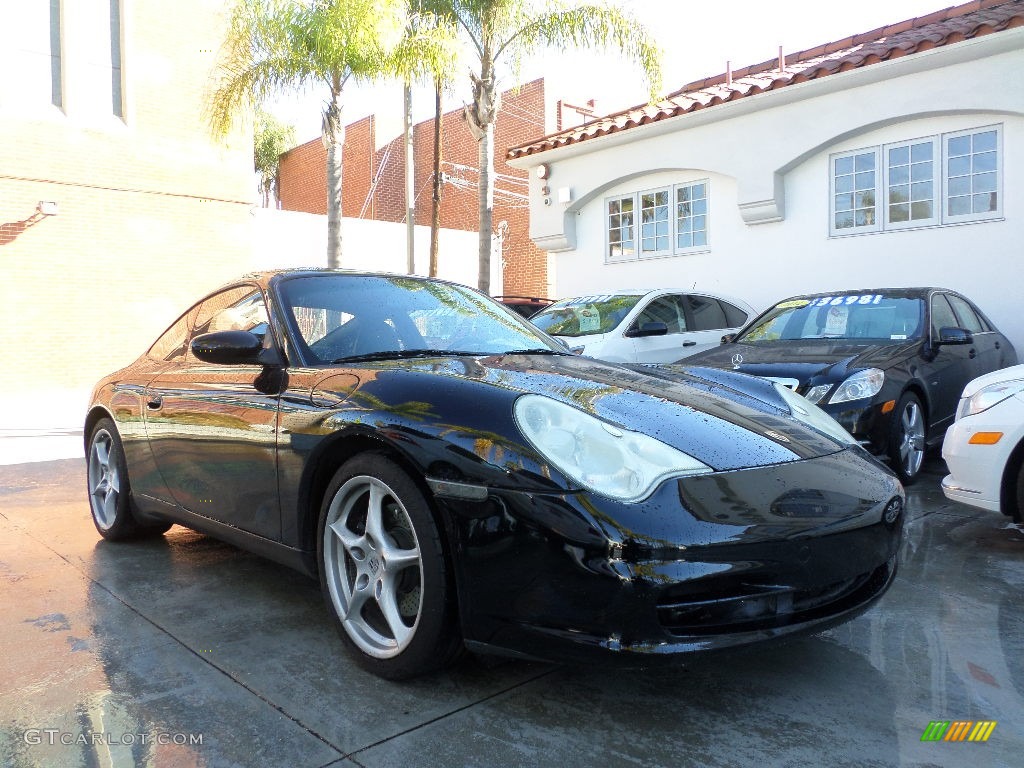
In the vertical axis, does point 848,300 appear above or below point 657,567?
above

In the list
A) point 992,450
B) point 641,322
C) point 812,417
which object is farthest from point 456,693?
point 641,322

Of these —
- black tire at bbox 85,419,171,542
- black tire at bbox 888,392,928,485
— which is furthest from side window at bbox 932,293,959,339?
black tire at bbox 85,419,171,542

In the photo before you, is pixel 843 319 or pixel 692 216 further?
pixel 692 216

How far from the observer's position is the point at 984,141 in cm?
886

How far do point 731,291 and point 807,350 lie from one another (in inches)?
199

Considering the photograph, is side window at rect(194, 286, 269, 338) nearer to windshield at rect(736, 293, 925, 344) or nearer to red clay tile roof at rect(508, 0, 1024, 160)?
windshield at rect(736, 293, 925, 344)

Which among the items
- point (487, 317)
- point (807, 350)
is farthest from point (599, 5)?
point (487, 317)

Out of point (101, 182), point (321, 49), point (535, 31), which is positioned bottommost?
point (101, 182)

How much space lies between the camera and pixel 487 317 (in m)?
3.85

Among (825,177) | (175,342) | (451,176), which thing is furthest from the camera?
(451,176)

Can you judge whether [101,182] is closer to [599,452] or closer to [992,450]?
[992,450]

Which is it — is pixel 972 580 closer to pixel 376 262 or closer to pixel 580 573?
pixel 580 573

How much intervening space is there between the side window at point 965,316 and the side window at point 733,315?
99.7 inches

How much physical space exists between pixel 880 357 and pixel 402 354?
12.7ft
